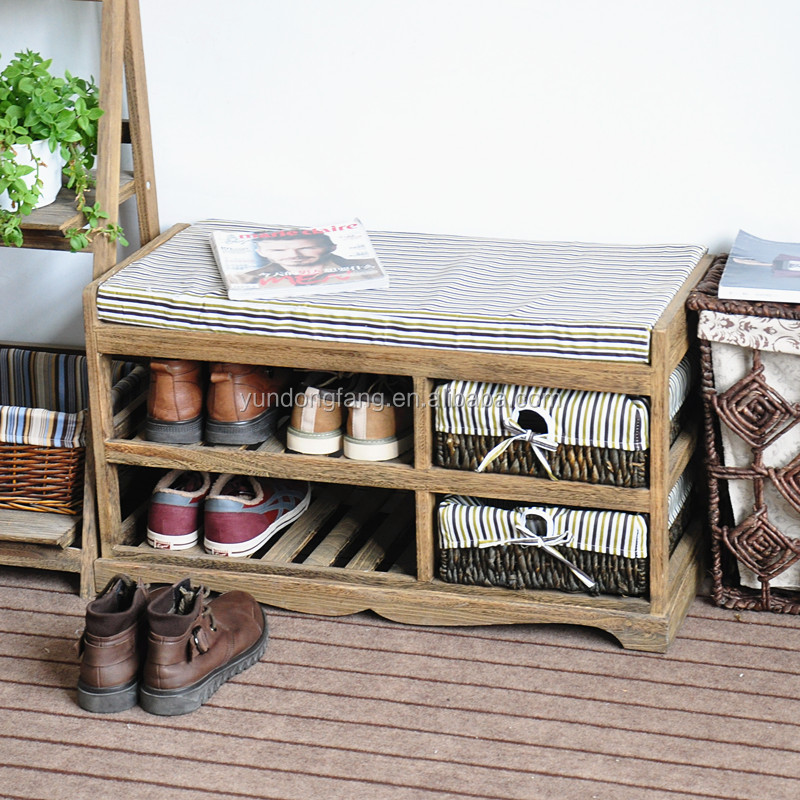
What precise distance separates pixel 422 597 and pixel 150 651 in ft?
1.63

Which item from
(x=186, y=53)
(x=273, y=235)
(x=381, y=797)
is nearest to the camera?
(x=381, y=797)

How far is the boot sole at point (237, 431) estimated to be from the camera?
6.90 ft

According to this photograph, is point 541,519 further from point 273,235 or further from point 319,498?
point 273,235

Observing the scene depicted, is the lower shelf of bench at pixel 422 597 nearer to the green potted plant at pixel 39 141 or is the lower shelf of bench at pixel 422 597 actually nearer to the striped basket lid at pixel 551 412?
the striped basket lid at pixel 551 412

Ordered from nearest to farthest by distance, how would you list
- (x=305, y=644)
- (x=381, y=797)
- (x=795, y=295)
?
(x=381, y=797)
(x=795, y=295)
(x=305, y=644)

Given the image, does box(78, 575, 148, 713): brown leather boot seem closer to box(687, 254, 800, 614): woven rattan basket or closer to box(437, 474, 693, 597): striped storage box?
box(437, 474, 693, 597): striped storage box

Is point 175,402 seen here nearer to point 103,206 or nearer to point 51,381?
point 103,206

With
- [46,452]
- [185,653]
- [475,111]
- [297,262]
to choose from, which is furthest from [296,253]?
[185,653]

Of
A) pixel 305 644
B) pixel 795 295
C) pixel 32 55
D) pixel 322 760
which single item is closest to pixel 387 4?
pixel 32 55

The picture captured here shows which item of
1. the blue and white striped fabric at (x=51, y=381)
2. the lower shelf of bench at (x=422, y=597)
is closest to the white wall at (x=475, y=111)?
the blue and white striped fabric at (x=51, y=381)

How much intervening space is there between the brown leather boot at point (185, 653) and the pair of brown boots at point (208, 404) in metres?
0.30

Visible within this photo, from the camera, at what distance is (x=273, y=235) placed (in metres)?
2.22

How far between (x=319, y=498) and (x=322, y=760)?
2.49 ft

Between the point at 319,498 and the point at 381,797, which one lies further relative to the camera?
the point at 319,498
